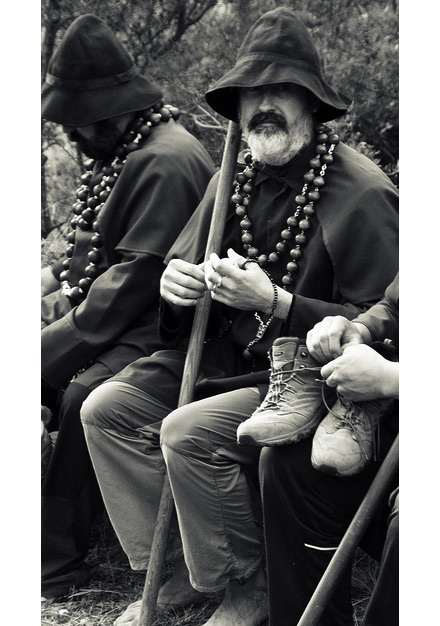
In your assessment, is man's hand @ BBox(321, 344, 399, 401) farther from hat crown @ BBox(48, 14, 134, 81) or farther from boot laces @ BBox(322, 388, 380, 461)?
hat crown @ BBox(48, 14, 134, 81)

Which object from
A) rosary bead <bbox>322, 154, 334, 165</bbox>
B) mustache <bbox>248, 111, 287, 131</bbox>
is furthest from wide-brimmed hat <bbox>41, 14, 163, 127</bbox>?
rosary bead <bbox>322, 154, 334, 165</bbox>

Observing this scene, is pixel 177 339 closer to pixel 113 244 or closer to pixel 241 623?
pixel 113 244

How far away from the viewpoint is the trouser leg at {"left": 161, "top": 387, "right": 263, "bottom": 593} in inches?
144

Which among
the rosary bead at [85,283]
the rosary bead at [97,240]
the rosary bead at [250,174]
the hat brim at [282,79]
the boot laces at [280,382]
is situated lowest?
the boot laces at [280,382]

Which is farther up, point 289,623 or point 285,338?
point 285,338

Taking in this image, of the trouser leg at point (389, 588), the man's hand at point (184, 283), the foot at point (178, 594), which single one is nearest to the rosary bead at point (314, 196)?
the man's hand at point (184, 283)

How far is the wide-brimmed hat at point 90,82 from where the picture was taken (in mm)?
4465

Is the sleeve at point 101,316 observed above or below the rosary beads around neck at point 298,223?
below

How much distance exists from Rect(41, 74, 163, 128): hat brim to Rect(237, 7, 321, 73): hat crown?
756 millimetres

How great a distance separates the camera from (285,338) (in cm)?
346

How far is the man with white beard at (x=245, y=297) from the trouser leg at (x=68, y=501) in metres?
0.28

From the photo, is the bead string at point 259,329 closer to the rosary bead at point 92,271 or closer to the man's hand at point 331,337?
the man's hand at point 331,337

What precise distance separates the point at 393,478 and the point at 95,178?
2.12 meters
